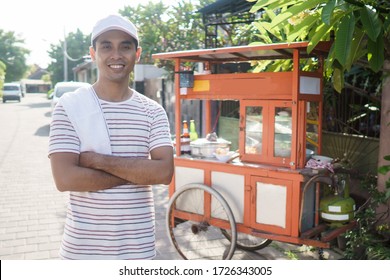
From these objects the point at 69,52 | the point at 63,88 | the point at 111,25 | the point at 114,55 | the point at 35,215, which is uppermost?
the point at 69,52

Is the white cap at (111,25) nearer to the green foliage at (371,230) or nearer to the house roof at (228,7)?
the green foliage at (371,230)

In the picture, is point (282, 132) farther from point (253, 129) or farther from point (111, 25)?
point (111, 25)

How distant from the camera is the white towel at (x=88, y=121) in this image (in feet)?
5.97

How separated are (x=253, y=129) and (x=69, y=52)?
3423 centimetres

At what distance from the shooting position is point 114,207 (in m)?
1.85

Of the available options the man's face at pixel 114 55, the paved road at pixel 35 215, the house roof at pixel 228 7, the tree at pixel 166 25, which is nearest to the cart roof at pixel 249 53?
the man's face at pixel 114 55

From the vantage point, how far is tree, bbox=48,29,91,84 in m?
34.8

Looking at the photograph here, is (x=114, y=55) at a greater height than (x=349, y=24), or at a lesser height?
lesser

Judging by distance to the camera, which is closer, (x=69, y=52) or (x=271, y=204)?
(x=271, y=204)

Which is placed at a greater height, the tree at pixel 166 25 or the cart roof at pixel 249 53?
the tree at pixel 166 25

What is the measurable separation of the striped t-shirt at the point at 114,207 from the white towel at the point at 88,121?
2 cm

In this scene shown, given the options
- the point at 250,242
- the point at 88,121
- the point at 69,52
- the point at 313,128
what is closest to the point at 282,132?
the point at 313,128

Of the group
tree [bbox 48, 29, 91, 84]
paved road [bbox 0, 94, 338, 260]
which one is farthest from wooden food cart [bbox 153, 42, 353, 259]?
tree [bbox 48, 29, 91, 84]
